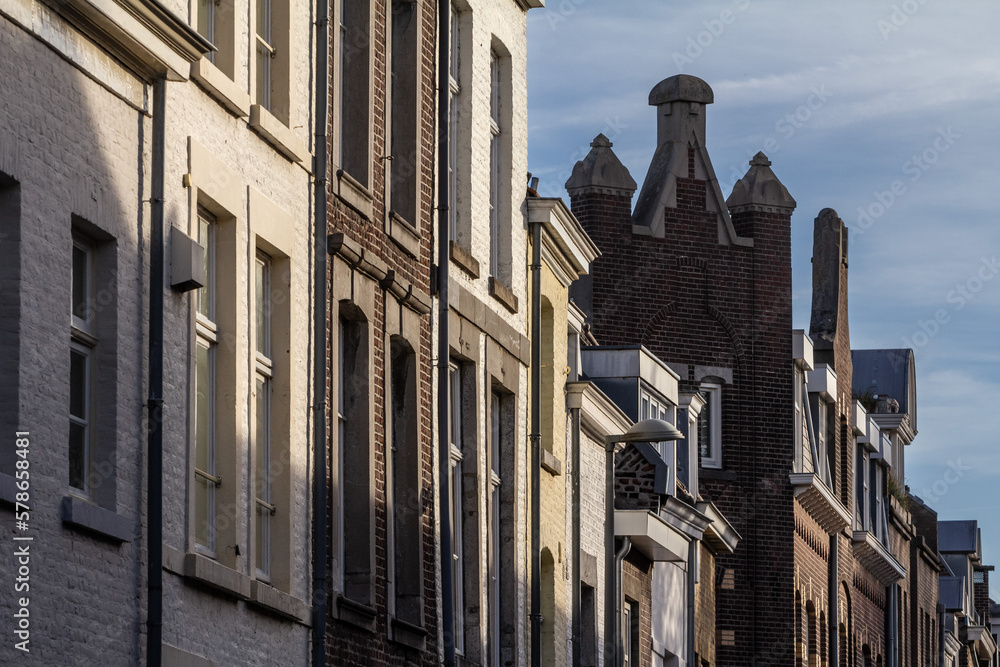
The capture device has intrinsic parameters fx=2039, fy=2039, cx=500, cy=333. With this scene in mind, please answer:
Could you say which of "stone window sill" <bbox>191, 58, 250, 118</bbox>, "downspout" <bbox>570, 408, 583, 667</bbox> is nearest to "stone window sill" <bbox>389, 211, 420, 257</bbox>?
"stone window sill" <bbox>191, 58, 250, 118</bbox>

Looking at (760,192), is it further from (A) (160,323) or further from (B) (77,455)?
(B) (77,455)

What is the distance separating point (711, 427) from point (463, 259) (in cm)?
2044

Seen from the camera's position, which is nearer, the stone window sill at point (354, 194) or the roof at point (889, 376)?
the stone window sill at point (354, 194)

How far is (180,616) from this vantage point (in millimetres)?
13562

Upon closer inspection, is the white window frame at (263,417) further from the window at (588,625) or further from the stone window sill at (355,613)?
the window at (588,625)

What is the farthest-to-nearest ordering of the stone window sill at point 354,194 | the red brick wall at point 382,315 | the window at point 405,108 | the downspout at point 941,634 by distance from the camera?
the downspout at point 941,634
the window at point 405,108
the stone window sill at point 354,194
the red brick wall at point 382,315

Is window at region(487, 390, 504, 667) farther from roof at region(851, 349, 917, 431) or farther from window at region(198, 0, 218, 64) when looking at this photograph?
roof at region(851, 349, 917, 431)

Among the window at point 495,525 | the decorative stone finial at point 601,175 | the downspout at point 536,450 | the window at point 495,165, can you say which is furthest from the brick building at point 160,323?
the decorative stone finial at point 601,175

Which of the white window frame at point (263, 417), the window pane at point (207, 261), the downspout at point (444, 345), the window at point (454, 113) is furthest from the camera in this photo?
the window at point (454, 113)

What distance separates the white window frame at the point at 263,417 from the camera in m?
15.7

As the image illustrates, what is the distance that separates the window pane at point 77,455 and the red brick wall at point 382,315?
177 inches

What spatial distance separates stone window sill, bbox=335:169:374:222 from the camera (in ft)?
57.6

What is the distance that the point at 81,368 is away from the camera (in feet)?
41.6

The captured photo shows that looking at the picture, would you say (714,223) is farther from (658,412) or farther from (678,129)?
Answer: (658,412)
